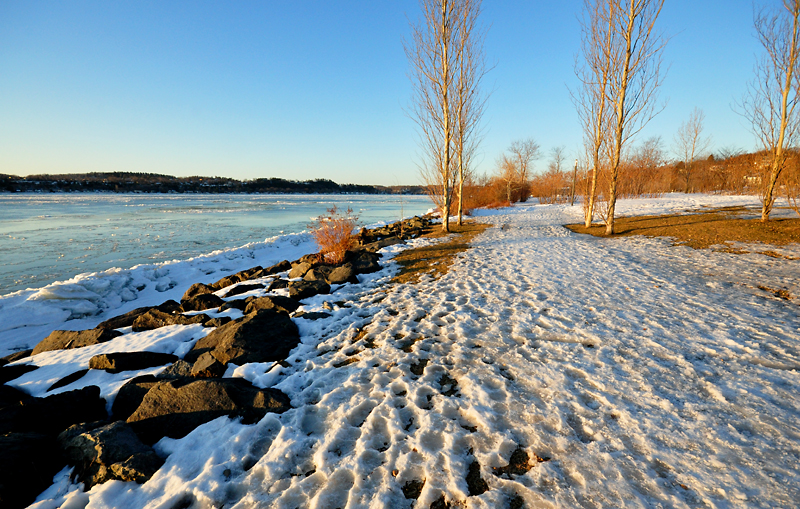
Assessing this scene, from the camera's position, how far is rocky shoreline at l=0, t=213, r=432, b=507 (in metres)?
2.17

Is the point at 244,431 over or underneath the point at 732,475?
underneath

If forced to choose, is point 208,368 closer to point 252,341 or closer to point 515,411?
point 252,341

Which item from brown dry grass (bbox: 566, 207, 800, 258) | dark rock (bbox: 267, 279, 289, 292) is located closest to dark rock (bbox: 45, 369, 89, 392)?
dark rock (bbox: 267, 279, 289, 292)

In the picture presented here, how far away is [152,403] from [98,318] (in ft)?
22.1

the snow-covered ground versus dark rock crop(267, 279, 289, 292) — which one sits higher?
the snow-covered ground

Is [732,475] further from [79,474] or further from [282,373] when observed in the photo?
[79,474]

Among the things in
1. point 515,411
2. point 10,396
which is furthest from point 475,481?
point 10,396

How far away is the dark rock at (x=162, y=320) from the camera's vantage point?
5.12 metres

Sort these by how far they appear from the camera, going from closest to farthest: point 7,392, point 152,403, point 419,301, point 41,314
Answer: point 152,403 < point 7,392 < point 419,301 < point 41,314

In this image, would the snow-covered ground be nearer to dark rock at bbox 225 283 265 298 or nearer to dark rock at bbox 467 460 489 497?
dark rock at bbox 467 460 489 497

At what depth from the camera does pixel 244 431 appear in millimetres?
2510

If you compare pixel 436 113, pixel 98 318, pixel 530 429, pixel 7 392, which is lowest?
pixel 98 318

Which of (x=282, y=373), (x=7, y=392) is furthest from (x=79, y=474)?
(x=7, y=392)

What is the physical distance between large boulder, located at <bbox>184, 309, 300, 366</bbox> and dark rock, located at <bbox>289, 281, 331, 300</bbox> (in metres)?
1.39
